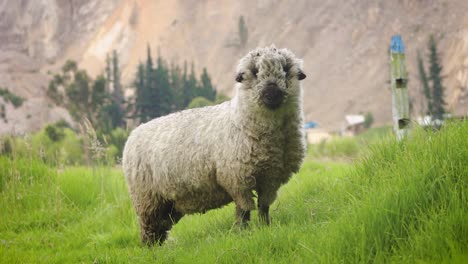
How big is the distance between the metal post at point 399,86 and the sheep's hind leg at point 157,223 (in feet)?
11.6

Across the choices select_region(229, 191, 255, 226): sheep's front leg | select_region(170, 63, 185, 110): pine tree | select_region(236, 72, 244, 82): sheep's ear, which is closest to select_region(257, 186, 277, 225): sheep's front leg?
select_region(229, 191, 255, 226): sheep's front leg

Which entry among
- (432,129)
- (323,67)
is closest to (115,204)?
(432,129)

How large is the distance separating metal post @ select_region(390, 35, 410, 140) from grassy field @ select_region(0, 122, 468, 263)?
1.34 metres

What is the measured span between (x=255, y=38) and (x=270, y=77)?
6732 cm

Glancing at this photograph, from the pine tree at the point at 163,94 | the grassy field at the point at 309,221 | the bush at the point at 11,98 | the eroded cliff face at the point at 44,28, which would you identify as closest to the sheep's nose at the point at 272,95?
the grassy field at the point at 309,221

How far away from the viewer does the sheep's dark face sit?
4926 mm

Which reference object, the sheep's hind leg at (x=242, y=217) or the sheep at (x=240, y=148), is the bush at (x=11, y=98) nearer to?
the sheep at (x=240, y=148)

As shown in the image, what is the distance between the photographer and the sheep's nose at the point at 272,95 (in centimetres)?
487

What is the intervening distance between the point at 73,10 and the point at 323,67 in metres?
51.2

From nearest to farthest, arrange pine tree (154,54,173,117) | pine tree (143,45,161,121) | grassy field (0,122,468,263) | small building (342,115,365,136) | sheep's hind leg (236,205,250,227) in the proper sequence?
grassy field (0,122,468,263)
sheep's hind leg (236,205,250,227)
pine tree (143,45,161,121)
pine tree (154,54,173,117)
small building (342,115,365,136)

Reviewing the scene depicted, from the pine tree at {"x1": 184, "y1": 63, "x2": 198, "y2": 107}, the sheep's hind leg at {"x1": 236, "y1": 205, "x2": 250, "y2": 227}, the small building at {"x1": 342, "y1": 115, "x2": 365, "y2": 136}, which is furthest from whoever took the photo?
the pine tree at {"x1": 184, "y1": 63, "x2": 198, "y2": 107}

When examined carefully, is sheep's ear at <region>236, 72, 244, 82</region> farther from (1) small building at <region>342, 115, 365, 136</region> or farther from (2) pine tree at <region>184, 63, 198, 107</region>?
(1) small building at <region>342, 115, 365, 136</region>

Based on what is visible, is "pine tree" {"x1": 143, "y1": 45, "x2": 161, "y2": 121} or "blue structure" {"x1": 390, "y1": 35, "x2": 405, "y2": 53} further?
"pine tree" {"x1": 143, "y1": 45, "x2": 161, "y2": 121}

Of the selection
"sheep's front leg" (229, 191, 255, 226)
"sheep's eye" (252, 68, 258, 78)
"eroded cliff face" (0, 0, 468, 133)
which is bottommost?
"sheep's front leg" (229, 191, 255, 226)
